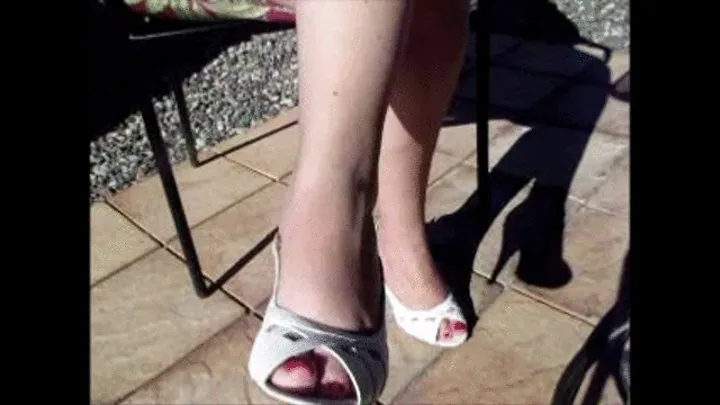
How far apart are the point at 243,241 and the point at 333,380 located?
2.94 feet

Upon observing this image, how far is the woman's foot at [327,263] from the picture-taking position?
64cm

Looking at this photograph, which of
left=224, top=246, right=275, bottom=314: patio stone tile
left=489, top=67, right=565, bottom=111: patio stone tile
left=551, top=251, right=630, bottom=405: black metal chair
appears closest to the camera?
left=551, top=251, right=630, bottom=405: black metal chair

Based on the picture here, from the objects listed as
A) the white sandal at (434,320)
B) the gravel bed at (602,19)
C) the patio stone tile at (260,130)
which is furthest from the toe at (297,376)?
the gravel bed at (602,19)

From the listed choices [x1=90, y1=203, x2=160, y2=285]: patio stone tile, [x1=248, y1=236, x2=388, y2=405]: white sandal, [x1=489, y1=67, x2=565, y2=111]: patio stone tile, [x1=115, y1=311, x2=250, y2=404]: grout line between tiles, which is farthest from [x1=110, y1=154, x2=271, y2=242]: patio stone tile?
[x1=248, y1=236, x2=388, y2=405]: white sandal

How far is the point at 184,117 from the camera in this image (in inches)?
65.4

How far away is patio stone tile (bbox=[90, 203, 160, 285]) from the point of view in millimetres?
1420

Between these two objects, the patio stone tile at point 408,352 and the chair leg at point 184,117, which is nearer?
the patio stone tile at point 408,352

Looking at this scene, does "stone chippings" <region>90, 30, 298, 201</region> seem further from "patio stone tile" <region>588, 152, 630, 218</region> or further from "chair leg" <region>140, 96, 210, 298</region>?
"patio stone tile" <region>588, 152, 630, 218</region>

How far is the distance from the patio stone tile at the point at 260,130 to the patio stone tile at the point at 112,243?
0.40 metres

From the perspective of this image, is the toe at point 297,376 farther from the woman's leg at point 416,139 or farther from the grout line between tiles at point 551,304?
the grout line between tiles at point 551,304

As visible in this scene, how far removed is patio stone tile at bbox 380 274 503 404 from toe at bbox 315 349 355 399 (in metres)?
0.45

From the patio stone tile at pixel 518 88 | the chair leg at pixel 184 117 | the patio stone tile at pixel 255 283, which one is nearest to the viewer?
the patio stone tile at pixel 255 283
